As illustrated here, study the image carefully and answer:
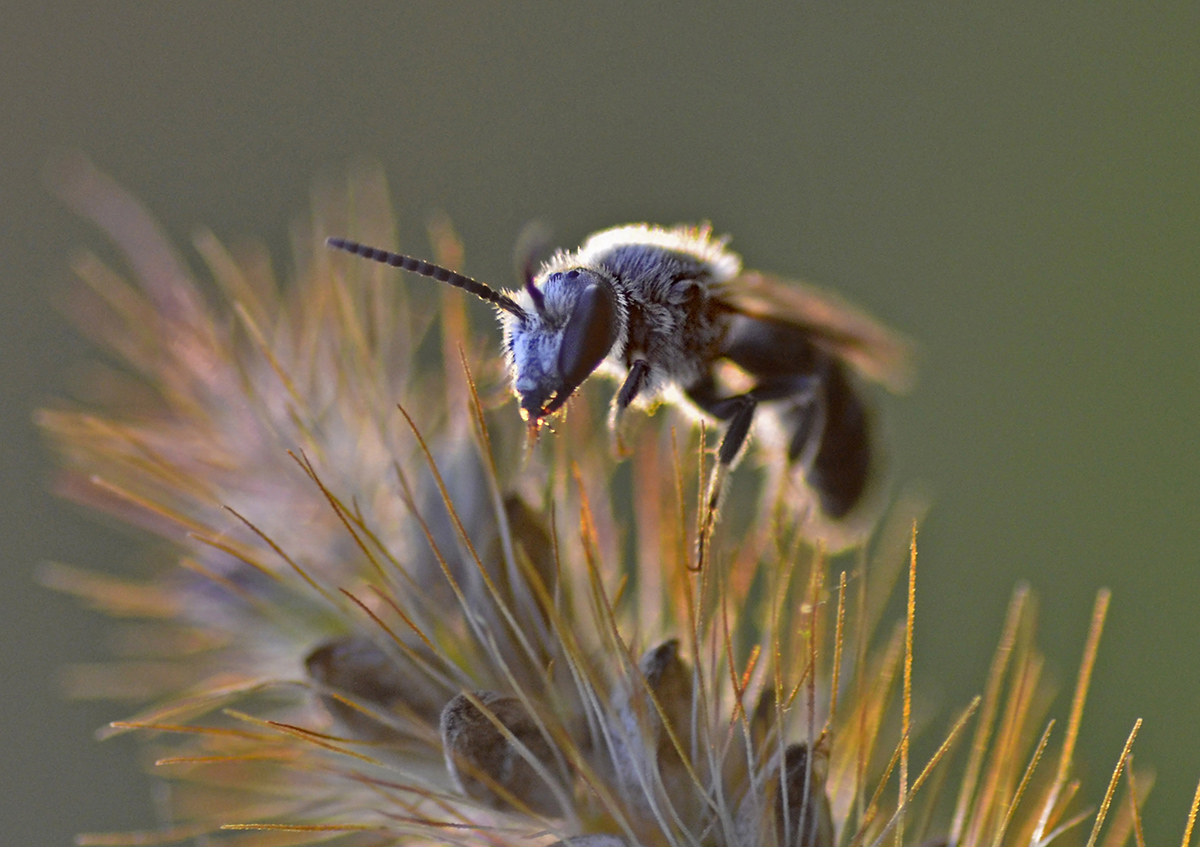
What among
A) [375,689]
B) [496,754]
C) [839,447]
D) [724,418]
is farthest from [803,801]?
[839,447]

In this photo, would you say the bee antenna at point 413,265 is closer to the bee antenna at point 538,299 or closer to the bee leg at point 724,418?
the bee antenna at point 538,299

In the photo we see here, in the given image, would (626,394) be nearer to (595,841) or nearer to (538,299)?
(538,299)

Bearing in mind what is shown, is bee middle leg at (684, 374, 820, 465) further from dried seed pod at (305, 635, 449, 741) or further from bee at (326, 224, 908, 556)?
dried seed pod at (305, 635, 449, 741)

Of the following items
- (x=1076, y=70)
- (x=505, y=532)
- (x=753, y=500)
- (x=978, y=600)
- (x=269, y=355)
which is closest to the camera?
(x=505, y=532)

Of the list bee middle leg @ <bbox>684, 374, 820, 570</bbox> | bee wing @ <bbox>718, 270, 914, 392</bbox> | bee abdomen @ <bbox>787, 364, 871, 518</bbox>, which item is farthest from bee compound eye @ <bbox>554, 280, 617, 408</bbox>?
bee abdomen @ <bbox>787, 364, 871, 518</bbox>

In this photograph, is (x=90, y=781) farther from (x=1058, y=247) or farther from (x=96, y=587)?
(x=1058, y=247)

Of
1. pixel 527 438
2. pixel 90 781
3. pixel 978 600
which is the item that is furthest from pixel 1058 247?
pixel 90 781

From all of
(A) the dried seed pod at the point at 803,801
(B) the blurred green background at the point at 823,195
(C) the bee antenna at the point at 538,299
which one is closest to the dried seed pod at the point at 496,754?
(A) the dried seed pod at the point at 803,801

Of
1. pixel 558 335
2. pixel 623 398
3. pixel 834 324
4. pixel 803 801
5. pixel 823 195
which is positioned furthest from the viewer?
pixel 823 195
